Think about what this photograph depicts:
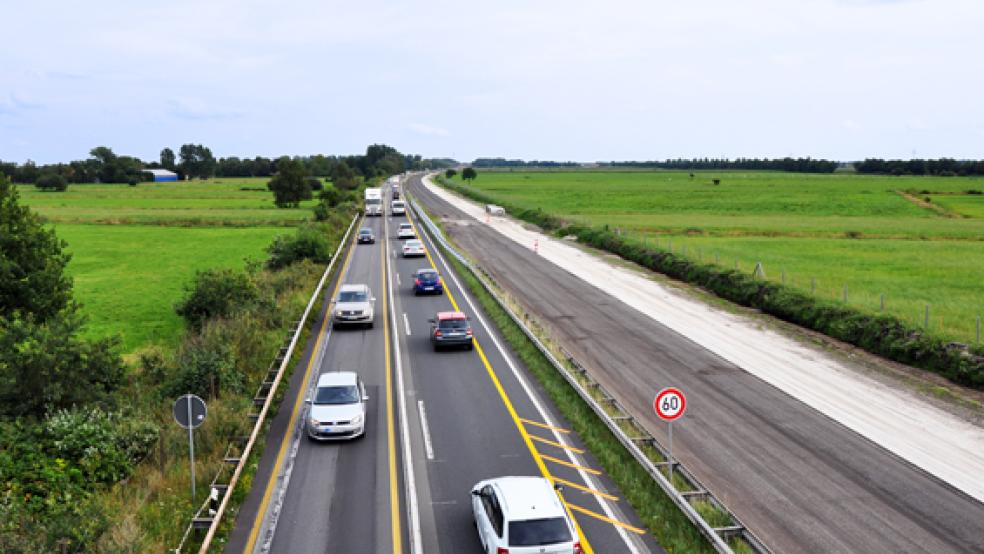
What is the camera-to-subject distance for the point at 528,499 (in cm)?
1205

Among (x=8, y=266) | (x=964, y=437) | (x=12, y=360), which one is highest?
(x=8, y=266)

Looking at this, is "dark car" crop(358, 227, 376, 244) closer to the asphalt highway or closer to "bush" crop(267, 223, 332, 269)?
"bush" crop(267, 223, 332, 269)

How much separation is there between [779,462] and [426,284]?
23.2 m

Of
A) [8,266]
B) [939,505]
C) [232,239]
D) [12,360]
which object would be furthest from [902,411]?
[232,239]

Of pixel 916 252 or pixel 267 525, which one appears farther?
pixel 916 252

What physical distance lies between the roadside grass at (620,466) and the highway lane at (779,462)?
1521 millimetres

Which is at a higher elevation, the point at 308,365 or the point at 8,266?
the point at 8,266

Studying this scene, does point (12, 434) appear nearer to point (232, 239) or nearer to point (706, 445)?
point (706, 445)

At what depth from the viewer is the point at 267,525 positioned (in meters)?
13.6

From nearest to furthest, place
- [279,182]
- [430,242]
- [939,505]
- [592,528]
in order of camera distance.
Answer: [592,528]
[939,505]
[430,242]
[279,182]

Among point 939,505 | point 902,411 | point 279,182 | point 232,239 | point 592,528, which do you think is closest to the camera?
point 592,528

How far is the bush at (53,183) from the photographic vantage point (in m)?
161

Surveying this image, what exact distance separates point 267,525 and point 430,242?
4869 centimetres

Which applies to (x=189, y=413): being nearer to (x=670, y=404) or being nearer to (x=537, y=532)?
(x=537, y=532)
